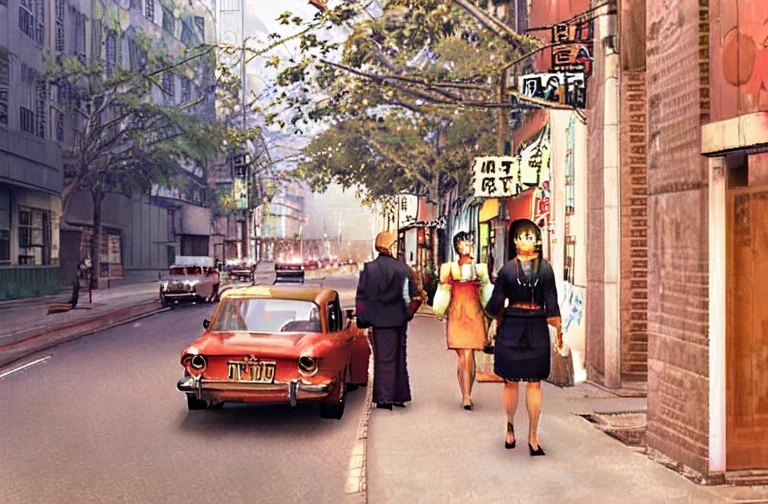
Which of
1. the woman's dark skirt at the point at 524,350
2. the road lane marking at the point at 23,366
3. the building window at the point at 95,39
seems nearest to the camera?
the woman's dark skirt at the point at 524,350

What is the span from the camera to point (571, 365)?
11195 mm

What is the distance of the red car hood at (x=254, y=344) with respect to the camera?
8352 millimetres

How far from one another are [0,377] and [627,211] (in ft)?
30.5

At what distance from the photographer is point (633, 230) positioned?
10.8 meters

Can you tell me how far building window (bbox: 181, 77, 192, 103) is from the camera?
6438cm

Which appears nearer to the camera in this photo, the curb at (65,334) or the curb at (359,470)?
the curb at (359,470)

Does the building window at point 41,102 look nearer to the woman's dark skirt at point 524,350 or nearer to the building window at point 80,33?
the building window at point 80,33

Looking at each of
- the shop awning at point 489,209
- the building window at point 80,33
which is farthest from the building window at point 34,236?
the shop awning at point 489,209

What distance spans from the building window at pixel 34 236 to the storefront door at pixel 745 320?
104 feet

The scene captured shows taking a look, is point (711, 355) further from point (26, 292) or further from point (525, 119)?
point (26, 292)

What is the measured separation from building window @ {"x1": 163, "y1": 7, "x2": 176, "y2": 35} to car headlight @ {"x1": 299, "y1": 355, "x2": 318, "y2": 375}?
179 feet

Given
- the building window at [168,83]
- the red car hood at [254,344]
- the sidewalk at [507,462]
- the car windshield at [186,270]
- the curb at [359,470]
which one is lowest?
the curb at [359,470]

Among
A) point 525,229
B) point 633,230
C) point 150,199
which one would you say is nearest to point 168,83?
point 150,199

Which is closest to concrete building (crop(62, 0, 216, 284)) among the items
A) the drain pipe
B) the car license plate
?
the drain pipe
